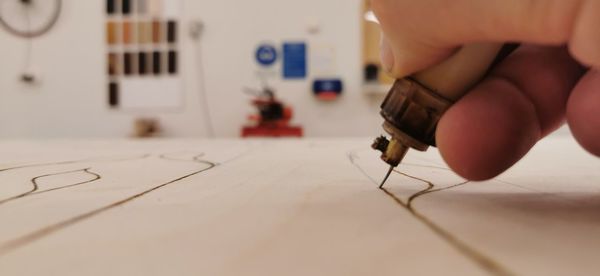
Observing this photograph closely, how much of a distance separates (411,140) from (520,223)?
0.46 ft

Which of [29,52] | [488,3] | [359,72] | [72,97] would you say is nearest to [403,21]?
[488,3]

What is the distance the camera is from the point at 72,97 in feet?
9.05

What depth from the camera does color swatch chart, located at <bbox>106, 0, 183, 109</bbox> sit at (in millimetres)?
2619

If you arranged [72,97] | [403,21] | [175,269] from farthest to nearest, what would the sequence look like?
[72,97], [403,21], [175,269]

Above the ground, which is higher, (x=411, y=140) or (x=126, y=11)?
(x=126, y=11)

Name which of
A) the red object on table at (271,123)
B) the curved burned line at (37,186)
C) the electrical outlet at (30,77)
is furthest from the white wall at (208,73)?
the curved burned line at (37,186)

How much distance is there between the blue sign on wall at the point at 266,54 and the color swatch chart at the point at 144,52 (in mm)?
487

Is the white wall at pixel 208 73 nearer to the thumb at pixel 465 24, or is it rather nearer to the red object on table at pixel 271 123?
the red object on table at pixel 271 123

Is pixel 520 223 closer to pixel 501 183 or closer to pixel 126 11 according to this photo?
pixel 501 183

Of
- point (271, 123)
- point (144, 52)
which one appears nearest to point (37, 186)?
point (271, 123)

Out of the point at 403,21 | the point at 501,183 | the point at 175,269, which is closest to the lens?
the point at 175,269

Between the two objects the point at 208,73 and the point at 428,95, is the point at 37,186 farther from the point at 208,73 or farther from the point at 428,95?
the point at 208,73

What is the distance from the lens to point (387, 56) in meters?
0.41

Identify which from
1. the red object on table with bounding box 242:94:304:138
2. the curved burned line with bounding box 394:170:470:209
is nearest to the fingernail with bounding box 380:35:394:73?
the curved burned line with bounding box 394:170:470:209
